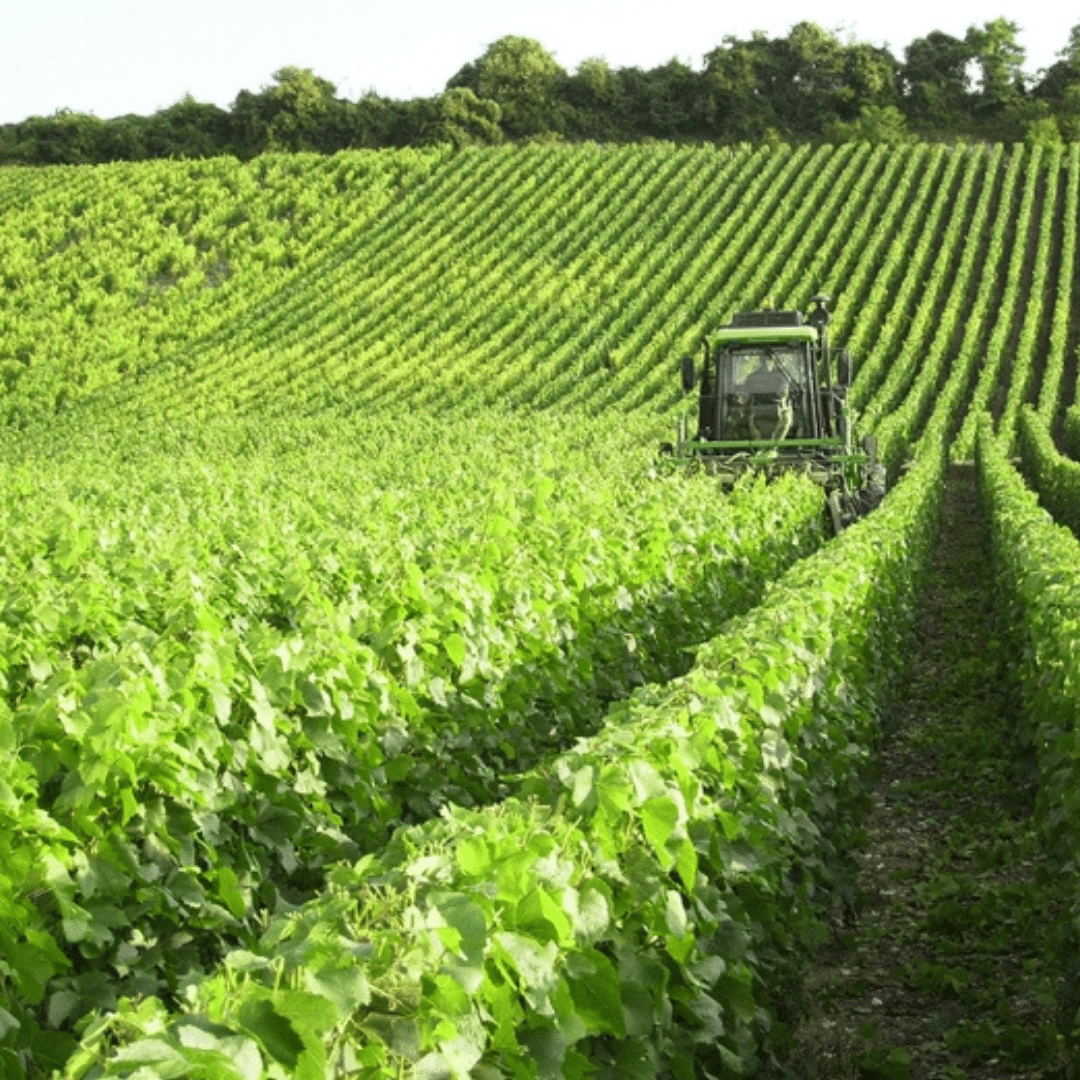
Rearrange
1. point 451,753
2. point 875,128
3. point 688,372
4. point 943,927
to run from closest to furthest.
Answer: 1. point 943,927
2. point 451,753
3. point 688,372
4. point 875,128

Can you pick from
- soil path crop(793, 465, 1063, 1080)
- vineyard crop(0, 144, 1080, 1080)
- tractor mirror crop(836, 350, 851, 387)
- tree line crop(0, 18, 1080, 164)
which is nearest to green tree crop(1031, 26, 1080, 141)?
tree line crop(0, 18, 1080, 164)

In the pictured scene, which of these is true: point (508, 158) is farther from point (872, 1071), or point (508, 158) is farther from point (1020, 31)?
point (872, 1071)

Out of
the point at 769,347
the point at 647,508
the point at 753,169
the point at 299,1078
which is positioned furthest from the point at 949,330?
the point at 299,1078

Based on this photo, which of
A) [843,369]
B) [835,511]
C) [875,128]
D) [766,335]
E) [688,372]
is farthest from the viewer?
[875,128]

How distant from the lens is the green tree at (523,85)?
268 feet

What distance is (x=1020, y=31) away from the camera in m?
88.3

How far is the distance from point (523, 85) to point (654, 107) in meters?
7.76

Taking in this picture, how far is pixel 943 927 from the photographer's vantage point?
7.01 m

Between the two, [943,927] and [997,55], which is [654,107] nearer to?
[997,55]

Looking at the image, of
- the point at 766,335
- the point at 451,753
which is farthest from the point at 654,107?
the point at 451,753

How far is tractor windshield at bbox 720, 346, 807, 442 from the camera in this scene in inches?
752

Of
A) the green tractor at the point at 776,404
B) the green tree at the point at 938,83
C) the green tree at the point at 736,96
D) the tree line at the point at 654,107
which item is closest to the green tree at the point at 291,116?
the tree line at the point at 654,107

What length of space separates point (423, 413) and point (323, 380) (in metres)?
Result: 4.76

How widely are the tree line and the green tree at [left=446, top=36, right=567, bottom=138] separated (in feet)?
0.32
